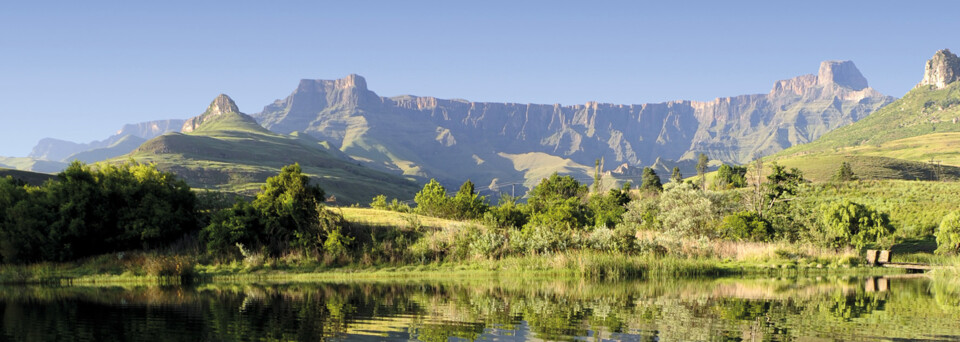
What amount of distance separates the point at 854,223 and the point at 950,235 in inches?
296

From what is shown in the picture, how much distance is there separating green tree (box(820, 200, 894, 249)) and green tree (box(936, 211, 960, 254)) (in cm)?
504

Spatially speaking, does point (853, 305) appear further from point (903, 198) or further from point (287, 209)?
point (903, 198)

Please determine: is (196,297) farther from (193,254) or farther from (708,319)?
(708,319)

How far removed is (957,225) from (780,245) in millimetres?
19942

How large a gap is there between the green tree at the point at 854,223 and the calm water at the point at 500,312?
2614 centimetres

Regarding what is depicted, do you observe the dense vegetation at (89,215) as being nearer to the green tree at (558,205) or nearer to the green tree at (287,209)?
the green tree at (287,209)

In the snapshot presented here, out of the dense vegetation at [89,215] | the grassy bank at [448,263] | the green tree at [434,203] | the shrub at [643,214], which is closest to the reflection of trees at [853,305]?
the grassy bank at [448,263]

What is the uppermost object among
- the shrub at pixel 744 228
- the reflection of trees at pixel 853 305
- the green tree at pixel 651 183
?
the green tree at pixel 651 183

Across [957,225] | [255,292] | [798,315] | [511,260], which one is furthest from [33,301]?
[957,225]

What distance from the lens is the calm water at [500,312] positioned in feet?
63.3

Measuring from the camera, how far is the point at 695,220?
54.5 metres

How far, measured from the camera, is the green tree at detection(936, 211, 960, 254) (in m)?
55.7

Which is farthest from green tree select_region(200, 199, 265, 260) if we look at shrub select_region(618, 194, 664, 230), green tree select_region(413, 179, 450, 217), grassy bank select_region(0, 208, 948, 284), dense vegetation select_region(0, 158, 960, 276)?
shrub select_region(618, 194, 664, 230)

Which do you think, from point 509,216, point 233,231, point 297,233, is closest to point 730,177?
point 509,216
